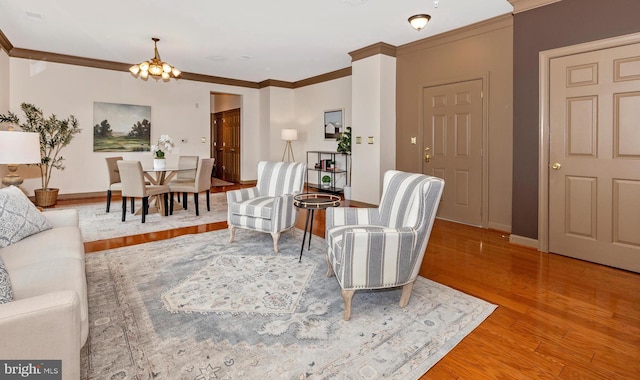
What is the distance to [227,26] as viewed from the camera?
497cm

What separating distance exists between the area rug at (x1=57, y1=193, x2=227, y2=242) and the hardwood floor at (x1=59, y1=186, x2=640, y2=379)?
48 centimetres

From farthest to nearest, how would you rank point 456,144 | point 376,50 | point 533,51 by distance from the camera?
point 376,50 → point 456,144 → point 533,51

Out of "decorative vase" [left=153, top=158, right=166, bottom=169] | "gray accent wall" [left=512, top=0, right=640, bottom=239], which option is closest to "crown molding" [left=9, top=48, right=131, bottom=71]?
"decorative vase" [left=153, top=158, right=166, bottom=169]

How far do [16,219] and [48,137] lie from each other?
518 centimetres

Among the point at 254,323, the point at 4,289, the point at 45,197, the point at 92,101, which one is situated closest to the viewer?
the point at 4,289

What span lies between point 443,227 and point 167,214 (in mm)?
4228

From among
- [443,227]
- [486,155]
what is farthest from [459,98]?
[443,227]

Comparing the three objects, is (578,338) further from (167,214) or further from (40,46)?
(40,46)

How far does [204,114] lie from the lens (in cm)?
849

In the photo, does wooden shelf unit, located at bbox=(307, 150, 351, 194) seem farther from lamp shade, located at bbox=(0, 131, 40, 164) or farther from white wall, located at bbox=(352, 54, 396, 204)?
lamp shade, located at bbox=(0, 131, 40, 164)

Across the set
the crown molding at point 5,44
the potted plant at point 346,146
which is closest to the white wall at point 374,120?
the potted plant at point 346,146

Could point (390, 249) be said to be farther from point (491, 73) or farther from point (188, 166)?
point (188, 166)

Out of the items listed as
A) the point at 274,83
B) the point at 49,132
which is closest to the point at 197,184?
the point at 49,132

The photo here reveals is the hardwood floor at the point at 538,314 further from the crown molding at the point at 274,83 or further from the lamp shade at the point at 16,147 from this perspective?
the crown molding at the point at 274,83
